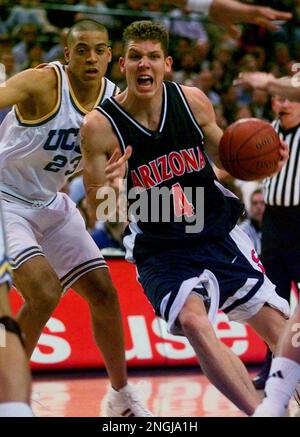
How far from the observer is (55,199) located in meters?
6.07

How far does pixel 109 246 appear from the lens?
30.4ft

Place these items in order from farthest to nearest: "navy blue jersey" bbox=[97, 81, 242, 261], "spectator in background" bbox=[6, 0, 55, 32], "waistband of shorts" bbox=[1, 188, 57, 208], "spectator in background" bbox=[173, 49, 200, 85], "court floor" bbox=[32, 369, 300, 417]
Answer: "spectator in background" bbox=[173, 49, 200, 85] < "spectator in background" bbox=[6, 0, 55, 32] < "court floor" bbox=[32, 369, 300, 417] < "waistband of shorts" bbox=[1, 188, 57, 208] < "navy blue jersey" bbox=[97, 81, 242, 261]

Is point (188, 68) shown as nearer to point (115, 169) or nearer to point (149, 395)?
point (149, 395)

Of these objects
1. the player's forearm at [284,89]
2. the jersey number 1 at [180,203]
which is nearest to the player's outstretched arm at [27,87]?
the jersey number 1 at [180,203]

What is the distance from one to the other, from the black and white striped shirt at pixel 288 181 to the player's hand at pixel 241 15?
245 centimetres

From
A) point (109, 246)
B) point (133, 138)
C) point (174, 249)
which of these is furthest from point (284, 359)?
point (109, 246)

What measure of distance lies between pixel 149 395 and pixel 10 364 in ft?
9.80

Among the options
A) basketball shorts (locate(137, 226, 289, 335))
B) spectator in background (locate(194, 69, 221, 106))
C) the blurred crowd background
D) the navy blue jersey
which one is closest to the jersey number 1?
the navy blue jersey

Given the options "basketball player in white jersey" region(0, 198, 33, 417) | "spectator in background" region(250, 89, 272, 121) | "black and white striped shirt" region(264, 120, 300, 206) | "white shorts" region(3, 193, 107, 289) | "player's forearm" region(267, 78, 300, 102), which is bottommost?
"spectator in background" region(250, 89, 272, 121)

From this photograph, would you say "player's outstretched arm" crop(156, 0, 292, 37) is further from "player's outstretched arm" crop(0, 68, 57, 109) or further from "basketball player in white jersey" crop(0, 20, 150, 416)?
"player's outstretched arm" crop(0, 68, 57, 109)

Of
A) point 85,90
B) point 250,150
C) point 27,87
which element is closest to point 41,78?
point 27,87

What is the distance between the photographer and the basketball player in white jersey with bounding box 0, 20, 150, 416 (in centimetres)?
569
